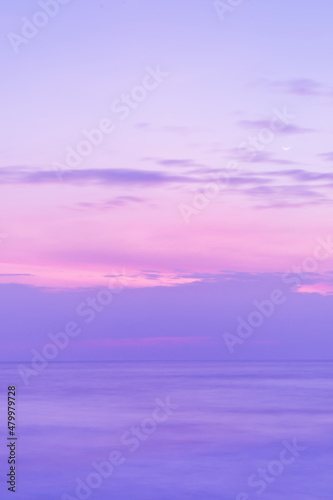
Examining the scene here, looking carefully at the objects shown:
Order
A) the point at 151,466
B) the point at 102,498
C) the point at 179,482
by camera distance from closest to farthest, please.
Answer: the point at 102,498 < the point at 179,482 < the point at 151,466

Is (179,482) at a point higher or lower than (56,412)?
lower

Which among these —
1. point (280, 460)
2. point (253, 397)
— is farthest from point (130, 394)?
point (280, 460)

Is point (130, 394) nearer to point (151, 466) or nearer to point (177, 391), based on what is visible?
point (177, 391)

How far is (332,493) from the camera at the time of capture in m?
17.7

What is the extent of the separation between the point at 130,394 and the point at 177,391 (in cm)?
385

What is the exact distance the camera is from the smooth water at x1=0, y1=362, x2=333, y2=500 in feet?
59.7

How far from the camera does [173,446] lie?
2362 centimetres

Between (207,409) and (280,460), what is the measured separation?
11.4 metres

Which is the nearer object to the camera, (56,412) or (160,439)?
(160,439)

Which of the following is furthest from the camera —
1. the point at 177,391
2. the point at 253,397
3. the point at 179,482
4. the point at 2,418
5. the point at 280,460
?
the point at 177,391

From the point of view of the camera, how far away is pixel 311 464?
2122 centimetres

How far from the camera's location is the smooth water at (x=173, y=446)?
18188 millimetres

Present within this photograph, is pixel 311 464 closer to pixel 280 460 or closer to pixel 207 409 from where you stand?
pixel 280 460

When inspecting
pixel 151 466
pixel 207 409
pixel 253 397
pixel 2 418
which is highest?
pixel 253 397
